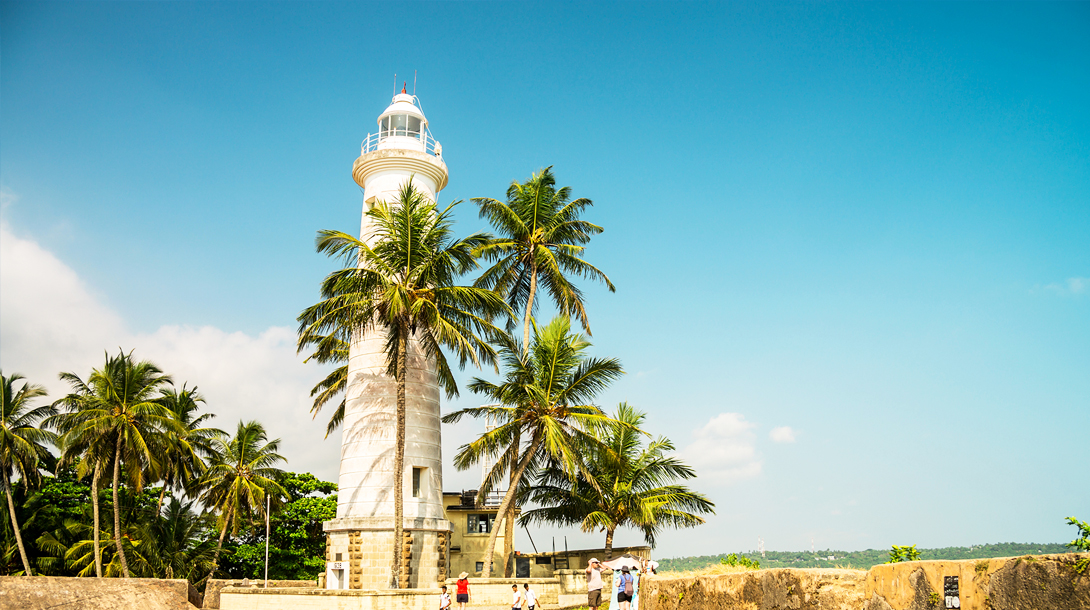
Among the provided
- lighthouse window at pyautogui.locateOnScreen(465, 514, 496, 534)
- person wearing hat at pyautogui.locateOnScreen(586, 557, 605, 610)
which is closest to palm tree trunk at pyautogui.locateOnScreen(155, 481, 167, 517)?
lighthouse window at pyautogui.locateOnScreen(465, 514, 496, 534)

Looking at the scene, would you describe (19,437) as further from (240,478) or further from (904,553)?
(904,553)

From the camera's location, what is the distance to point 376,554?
26.1 m

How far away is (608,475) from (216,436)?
25.5m

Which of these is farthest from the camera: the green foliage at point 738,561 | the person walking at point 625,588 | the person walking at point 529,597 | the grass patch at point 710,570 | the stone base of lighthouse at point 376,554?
the stone base of lighthouse at point 376,554

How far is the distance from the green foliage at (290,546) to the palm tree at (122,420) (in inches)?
277

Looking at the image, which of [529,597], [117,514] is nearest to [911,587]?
[529,597]

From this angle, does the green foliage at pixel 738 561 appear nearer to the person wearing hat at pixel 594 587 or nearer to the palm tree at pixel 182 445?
the person wearing hat at pixel 594 587

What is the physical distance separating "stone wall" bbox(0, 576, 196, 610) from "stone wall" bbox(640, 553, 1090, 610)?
1862 cm

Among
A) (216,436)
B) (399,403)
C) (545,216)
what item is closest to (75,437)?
(216,436)

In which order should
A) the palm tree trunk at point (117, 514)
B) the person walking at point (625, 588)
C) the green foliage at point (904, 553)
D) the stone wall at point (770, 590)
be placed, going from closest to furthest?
1. the stone wall at point (770, 590)
2. the green foliage at point (904, 553)
3. the person walking at point (625, 588)
4. the palm tree trunk at point (117, 514)

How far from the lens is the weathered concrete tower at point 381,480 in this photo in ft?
86.0

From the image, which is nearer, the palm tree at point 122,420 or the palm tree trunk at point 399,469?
the palm tree trunk at point 399,469

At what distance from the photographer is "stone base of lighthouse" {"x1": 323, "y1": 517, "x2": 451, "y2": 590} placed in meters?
25.9

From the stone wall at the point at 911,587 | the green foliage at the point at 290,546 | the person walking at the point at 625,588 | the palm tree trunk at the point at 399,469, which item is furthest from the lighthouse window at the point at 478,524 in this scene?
the stone wall at the point at 911,587
